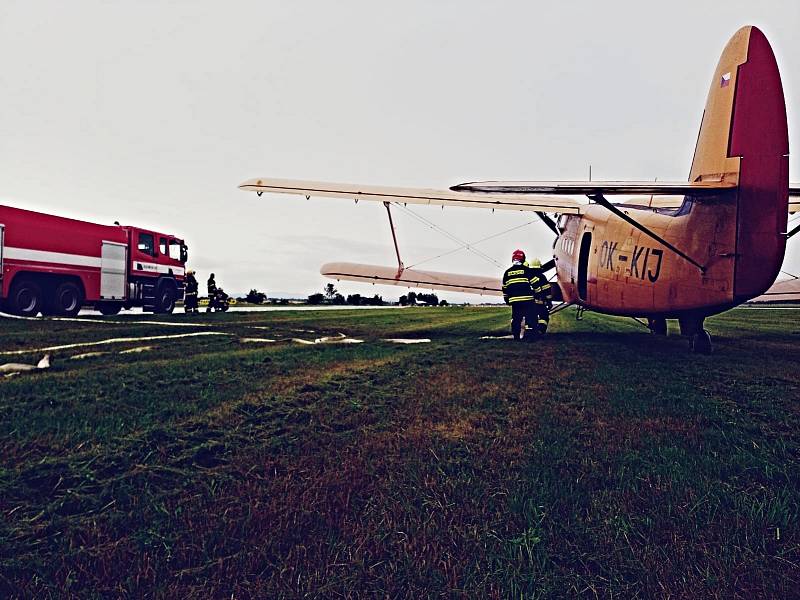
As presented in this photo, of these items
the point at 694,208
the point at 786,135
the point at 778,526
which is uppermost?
the point at 786,135

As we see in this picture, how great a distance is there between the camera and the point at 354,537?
2.40 m

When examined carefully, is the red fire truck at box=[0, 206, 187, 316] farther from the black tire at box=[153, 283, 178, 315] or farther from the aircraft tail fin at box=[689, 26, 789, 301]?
the aircraft tail fin at box=[689, 26, 789, 301]

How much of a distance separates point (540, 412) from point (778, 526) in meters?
2.37

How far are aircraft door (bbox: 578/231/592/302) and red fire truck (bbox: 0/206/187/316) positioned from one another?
60.0 ft

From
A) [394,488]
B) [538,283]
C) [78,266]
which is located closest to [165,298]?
[78,266]

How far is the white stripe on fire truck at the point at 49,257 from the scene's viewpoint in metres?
17.0

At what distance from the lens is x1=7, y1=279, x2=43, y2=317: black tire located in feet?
55.9

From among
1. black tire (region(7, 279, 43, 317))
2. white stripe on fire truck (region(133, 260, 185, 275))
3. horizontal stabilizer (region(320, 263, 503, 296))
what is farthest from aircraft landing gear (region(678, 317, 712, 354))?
white stripe on fire truck (region(133, 260, 185, 275))

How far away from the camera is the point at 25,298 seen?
17.5 m

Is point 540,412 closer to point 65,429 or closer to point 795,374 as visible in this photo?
point 65,429

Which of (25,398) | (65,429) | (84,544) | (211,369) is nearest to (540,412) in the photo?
(84,544)

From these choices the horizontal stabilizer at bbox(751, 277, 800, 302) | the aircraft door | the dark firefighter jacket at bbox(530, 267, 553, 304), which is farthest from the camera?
the horizontal stabilizer at bbox(751, 277, 800, 302)

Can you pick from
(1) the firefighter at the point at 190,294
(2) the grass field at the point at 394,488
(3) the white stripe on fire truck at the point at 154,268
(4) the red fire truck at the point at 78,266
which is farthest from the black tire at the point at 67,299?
(2) the grass field at the point at 394,488

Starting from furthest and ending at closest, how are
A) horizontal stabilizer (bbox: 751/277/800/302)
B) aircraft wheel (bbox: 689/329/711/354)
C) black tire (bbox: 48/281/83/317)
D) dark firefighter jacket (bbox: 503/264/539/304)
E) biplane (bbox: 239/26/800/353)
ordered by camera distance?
black tire (bbox: 48/281/83/317)
horizontal stabilizer (bbox: 751/277/800/302)
dark firefighter jacket (bbox: 503/264/539/304)
aircraft wheel (bbox: 689/329/711/354)
biplane (bbox: 239/26/800/353)
